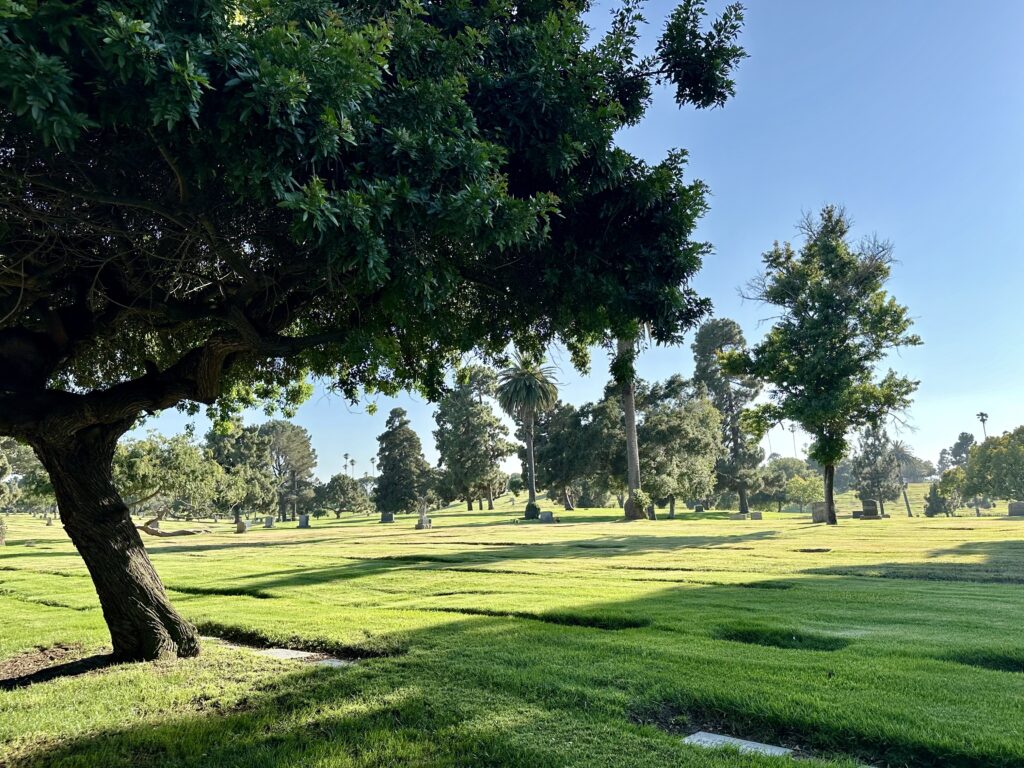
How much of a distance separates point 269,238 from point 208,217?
0.65m

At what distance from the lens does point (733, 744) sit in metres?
4.23

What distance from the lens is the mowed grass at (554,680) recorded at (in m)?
4.25

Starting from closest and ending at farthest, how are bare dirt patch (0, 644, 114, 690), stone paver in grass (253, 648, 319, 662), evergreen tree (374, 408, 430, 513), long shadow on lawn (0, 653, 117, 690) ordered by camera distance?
long shadow on lawn (0, 653, 117, 690)
bare dirt patch (0, 644, 114, 690)
stone paver in grass (253, 648, 319, 662)
evergreen tree (374, 408, 430, 513)

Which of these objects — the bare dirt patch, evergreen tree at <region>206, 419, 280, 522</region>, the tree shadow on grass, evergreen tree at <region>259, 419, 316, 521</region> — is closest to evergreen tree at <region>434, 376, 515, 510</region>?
evergreen tree at <region>206, 419, 280, 522</region>

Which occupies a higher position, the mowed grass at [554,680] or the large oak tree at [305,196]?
the large oak tree at [305,196]

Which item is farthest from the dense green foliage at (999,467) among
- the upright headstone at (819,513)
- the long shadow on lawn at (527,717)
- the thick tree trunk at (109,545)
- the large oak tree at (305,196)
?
the thick tree trunk at (109,545)

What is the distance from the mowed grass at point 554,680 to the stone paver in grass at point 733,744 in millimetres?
116

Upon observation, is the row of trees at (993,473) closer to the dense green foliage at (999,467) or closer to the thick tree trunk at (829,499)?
the dense green foliage at (999,467)

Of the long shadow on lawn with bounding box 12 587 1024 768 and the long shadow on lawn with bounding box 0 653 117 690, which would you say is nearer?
the long shadow on lawn with bounding box 12 587 1024 768

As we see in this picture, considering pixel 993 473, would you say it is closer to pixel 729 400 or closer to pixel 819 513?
pixel 729 400

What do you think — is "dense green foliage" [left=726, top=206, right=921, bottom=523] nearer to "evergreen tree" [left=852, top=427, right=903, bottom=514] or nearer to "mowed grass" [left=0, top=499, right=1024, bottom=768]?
"mowed grass" [left=0, top=499, right=1024, bottom=768]

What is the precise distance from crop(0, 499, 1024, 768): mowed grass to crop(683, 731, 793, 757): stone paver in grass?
12cm

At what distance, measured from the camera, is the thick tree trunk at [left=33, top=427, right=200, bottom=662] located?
655cm

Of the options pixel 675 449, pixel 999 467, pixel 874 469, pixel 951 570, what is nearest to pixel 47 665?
pixel 951 570
